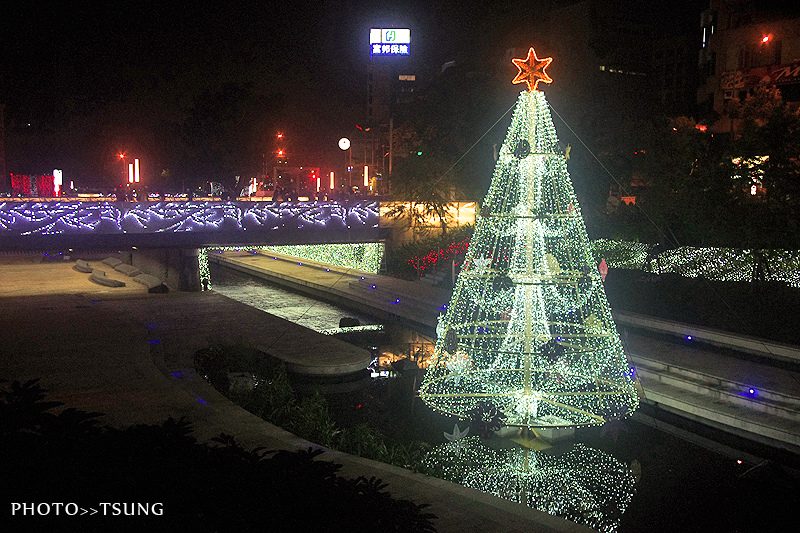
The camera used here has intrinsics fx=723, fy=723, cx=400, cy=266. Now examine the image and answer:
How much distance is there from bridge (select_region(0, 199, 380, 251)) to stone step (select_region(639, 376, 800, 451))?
63.8 ft

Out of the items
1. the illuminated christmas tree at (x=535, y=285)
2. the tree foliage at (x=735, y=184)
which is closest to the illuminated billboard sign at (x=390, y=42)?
the tree foliage at (x=735, y=184)

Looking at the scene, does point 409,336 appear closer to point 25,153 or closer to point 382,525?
point 382,525

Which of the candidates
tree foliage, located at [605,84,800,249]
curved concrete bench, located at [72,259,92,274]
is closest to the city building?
tree foliage, located at [605,84,800,249]

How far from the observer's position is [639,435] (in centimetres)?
1325

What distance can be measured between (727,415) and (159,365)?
38.6 feet

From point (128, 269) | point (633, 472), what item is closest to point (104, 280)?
point (128, 269)

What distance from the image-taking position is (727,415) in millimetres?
13219

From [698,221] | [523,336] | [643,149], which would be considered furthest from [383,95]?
[523,336]

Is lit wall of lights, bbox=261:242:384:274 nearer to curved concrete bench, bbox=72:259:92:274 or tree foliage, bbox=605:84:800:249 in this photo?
curved concrete bench, bbox=72:259:92:274

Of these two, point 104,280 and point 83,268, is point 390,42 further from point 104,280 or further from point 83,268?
point 104,280

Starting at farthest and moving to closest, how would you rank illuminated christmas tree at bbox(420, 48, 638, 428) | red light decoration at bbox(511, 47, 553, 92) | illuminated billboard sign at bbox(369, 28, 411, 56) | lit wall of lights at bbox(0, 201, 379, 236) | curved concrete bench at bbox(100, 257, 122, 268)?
illuminated billboard sign at bbox(369, 28, 411, 56) → curved concrete bench at bbox(100, 257, 122, 268) → lit wall of lights at bbox(0, 201, 379, 236) → illuminated christmas tree at bbox(420, 48, 638, 428) → red light decoration at bbox(511, 47, 553, 92)

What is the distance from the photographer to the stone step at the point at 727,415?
1241 cm

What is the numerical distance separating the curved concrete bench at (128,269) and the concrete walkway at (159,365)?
6041 millimetres

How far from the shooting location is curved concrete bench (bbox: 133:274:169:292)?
2981 centimetres
